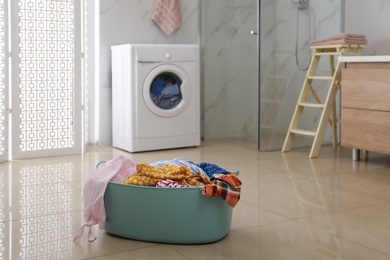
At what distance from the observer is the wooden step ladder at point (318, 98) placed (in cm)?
427

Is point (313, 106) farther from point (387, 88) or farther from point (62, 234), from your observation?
point (62, 234)

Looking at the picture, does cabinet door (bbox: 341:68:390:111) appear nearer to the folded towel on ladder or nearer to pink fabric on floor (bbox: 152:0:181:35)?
the folded towel on ladder

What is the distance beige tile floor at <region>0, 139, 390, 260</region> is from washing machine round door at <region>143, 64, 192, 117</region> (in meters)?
0.46

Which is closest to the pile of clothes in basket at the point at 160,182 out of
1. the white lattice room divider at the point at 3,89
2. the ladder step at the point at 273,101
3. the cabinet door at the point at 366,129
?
the cabinet door at the point at 366,129

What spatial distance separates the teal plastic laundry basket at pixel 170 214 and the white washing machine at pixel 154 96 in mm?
2275

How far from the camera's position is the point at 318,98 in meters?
4.65

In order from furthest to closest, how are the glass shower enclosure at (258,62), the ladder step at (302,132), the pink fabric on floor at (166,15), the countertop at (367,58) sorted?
the pink fabric on floor at (166,15)
the glass shower enclosure at (258,62)
the ladder step at (302,132)
the countertop at (367,58)

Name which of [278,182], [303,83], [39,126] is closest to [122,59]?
[39,126]

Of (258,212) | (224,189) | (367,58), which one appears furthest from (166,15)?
(224,189)

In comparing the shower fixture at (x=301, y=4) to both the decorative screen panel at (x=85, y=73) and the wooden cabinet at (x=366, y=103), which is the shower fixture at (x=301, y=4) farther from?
the decorative screen panel at (x=85, y=73)

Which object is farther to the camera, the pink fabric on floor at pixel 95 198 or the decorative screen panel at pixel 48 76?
the decorative screen panel at pixel 48 76

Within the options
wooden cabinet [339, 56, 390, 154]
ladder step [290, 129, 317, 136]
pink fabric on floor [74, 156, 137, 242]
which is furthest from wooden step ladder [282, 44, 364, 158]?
pink fabric on floor [74, 156, 137, 242]

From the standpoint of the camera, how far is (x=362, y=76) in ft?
12.7

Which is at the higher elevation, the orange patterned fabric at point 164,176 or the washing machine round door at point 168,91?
the washing machine round door at point 168,91
